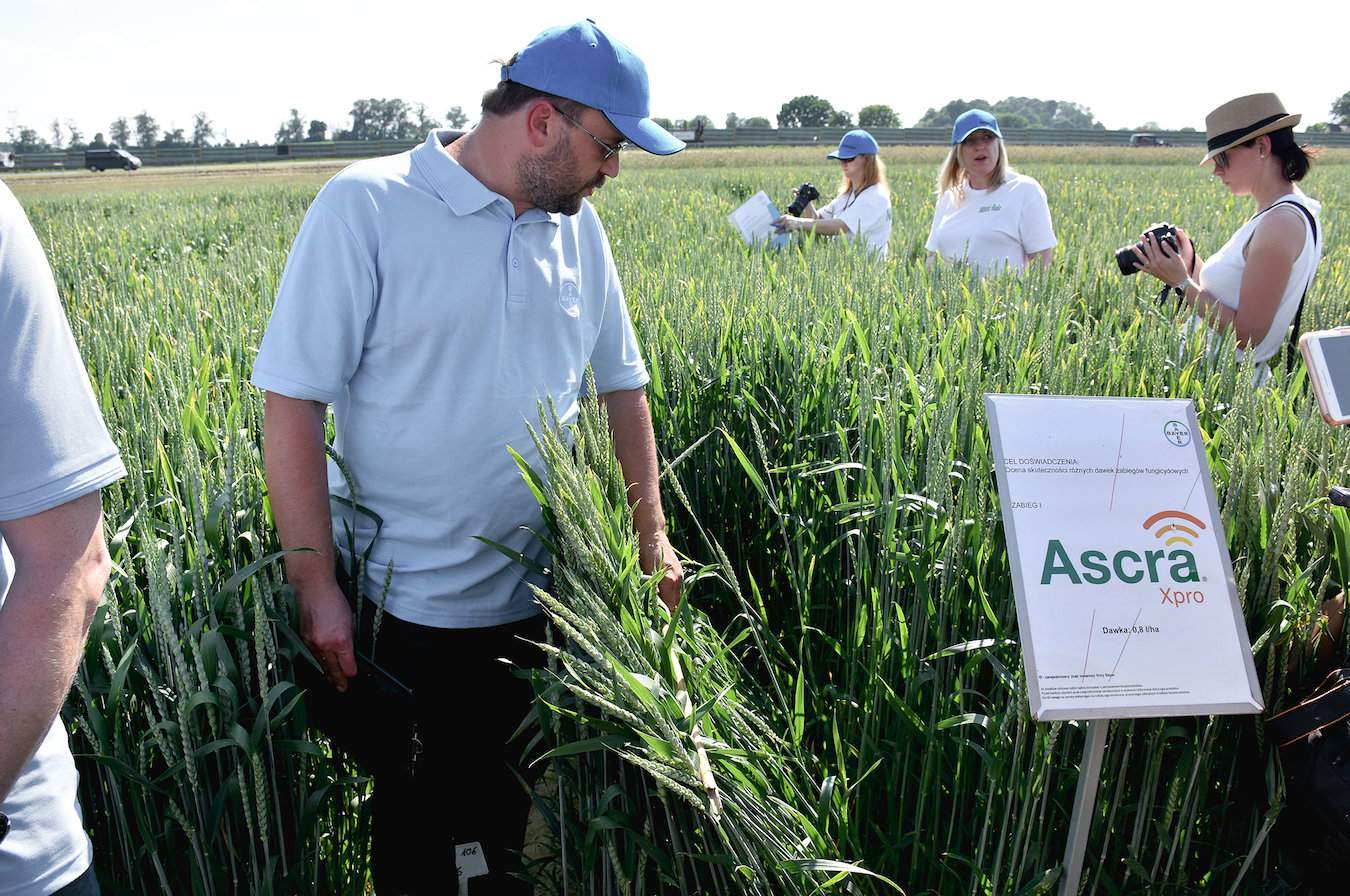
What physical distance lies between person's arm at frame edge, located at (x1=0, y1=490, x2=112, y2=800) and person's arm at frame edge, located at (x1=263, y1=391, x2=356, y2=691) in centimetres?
69

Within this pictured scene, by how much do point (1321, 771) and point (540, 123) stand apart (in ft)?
5.38

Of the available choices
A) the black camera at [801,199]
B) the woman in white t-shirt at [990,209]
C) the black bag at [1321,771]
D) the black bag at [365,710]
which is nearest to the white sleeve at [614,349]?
the black bag at [365,710]

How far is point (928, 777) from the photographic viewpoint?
5.11 ft

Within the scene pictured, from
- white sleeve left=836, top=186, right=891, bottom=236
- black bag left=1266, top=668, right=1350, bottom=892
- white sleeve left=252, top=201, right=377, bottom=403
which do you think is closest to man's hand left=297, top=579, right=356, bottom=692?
white sleeve left=252, top=201, right=377, bottom=403

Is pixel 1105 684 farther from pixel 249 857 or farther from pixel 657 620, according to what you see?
pixel 249 857

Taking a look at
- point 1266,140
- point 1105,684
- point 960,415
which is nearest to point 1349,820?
point 1105,684

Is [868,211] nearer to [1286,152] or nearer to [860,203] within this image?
[860,203]

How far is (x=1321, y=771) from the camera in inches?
54.6

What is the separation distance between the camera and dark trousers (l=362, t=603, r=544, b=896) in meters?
1.83

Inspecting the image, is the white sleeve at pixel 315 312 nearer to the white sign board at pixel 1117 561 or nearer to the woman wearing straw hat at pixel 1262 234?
the white sign board at pixel 1117 561

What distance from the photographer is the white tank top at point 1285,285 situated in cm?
288

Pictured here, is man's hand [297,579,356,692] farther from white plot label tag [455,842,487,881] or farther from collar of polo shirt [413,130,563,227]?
collar of polo shirt [413,130,563,227]

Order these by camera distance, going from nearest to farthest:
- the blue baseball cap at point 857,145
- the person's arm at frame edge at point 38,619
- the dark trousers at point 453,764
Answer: the person's arm at frame edge at point 38,619, the dark trousers at point 453,764, the blue baseball cap at point 857,145

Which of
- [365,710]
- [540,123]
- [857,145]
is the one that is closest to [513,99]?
[540,123]
